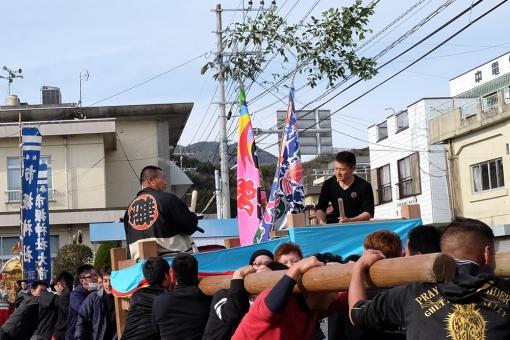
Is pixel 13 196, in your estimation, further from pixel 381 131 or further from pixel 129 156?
pixel 381 131

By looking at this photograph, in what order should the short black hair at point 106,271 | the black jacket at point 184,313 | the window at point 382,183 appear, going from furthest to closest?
the window at point 382,183 → the short black hair at point 106,271 → the black jacket at point 184,313

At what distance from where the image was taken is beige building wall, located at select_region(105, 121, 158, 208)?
120 feet

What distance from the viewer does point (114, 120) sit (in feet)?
112

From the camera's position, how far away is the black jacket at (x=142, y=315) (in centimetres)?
671

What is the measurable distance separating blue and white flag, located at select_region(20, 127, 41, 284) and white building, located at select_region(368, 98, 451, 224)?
16297mm

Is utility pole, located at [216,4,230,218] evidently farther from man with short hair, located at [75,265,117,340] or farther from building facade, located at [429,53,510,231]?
man with short hair, located at [75,265,117,340]

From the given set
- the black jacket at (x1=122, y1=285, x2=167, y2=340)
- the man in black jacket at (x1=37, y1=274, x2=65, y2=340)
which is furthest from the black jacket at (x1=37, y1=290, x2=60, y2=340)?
the black jacket at (x1=122, y1=285, x2=167, y2=340)

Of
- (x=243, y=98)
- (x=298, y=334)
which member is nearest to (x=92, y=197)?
(x=243, y=98)

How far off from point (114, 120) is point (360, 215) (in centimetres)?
2712

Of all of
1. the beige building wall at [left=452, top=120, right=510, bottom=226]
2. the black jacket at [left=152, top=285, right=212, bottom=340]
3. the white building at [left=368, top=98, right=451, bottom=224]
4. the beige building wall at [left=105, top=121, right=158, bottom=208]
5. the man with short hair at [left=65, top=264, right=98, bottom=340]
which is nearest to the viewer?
the black jacket at [left=152, top=285, right=212, bottom=340]

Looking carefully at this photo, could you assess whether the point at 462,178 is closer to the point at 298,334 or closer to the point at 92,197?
the point at 92,197

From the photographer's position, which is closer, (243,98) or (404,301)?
(404,301)

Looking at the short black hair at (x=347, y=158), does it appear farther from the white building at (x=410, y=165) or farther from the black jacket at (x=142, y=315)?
the white building at (x=410, y=165)

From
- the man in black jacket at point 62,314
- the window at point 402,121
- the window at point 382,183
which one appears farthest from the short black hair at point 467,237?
the window at point 382,183
